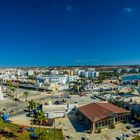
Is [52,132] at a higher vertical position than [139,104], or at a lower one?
lower

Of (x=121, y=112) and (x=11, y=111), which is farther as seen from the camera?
(x=11, y=111)

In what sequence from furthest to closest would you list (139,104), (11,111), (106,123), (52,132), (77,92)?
(77,92) → (11,111) → (139,104) → (106,123) → (52,132)

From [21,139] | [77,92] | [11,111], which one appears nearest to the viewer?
[21,139]

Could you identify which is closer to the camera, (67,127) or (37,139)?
(37,139)

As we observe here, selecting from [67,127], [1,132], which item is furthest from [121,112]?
[1,132]

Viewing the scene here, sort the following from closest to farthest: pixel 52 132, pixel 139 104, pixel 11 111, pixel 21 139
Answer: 1. pixel 21 139
2. pixel 52 132
3. pixel 139 104
4. pixel 11 111

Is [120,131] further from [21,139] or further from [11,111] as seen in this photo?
[11,111]

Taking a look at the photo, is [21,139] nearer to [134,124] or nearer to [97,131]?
[97,131]

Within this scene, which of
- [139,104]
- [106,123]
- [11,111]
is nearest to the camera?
[106,123]

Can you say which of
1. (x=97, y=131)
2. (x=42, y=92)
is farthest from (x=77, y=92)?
(x=97, y=131)
